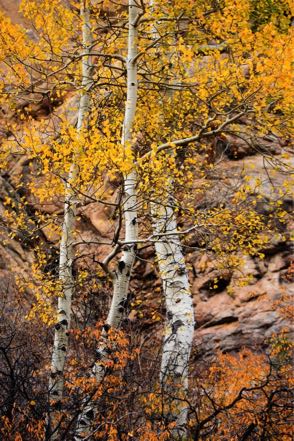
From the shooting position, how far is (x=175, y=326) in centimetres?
Result: 768

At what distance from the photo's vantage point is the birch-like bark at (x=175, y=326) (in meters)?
6.84

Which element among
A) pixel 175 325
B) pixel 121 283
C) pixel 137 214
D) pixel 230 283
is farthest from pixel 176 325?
pixel 230 283

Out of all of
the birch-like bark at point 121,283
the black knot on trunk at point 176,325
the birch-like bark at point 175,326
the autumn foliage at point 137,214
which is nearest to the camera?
the birch-like bark at point 121,283

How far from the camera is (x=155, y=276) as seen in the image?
14422mm

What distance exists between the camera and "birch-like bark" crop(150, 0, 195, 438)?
684cm

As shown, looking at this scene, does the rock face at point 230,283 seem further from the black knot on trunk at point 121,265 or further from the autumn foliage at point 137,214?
the black knot on trunk at point 121,265

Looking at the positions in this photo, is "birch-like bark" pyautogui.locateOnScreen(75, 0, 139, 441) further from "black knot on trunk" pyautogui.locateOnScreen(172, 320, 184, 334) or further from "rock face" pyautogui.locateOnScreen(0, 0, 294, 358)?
"rock face" pyautogui.locateOnScreen(0, 0, 294, 358)

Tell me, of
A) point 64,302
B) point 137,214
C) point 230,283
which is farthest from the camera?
point 230,283

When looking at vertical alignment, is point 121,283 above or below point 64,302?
above

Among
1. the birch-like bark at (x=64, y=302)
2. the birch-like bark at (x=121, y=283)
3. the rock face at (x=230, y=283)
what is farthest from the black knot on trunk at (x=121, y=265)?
the rock face at (x=230, y=283)

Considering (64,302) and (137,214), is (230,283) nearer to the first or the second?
(137,214)

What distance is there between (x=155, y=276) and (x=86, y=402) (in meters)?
8.61

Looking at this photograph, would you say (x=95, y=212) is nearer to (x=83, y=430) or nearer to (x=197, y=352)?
(x=197, y=352)

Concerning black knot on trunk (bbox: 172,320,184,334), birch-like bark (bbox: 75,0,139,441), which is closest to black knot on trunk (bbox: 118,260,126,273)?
birch-like bark (bbox: 75,0,139,441)
